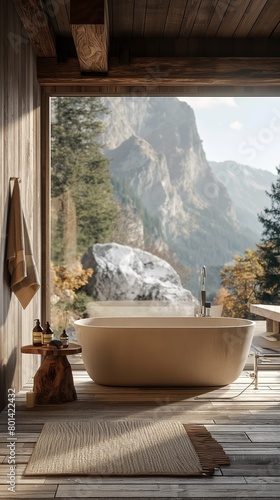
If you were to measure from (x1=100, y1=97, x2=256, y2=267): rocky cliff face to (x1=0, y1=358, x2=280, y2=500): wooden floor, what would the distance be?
46.8 inches

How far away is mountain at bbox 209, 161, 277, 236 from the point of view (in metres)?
5.79

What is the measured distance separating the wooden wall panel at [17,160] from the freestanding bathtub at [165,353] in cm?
53

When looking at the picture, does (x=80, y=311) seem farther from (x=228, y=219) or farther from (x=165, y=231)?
(x=228, y=219)

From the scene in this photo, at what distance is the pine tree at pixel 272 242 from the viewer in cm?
576

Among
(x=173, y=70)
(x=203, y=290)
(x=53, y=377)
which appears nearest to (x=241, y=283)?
(x=203, y=290)

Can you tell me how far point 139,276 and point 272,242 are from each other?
48.7 inches

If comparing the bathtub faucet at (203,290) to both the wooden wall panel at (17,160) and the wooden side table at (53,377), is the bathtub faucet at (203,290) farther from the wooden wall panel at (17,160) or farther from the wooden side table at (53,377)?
the wooden side table at (53,377)

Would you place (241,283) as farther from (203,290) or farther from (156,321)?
(156,321)

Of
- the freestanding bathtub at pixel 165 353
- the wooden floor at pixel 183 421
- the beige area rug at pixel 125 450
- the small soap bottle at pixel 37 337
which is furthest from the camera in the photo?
the freestanding bathtub at pixel 165 353

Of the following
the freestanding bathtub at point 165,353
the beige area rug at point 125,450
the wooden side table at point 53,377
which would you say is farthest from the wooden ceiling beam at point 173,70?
the beige area rug at point 125,450

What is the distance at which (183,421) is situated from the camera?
3.90 meters

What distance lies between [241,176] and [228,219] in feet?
1.33

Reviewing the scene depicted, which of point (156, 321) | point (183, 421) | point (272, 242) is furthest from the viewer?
point (272, 242)

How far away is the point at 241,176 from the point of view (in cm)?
582
